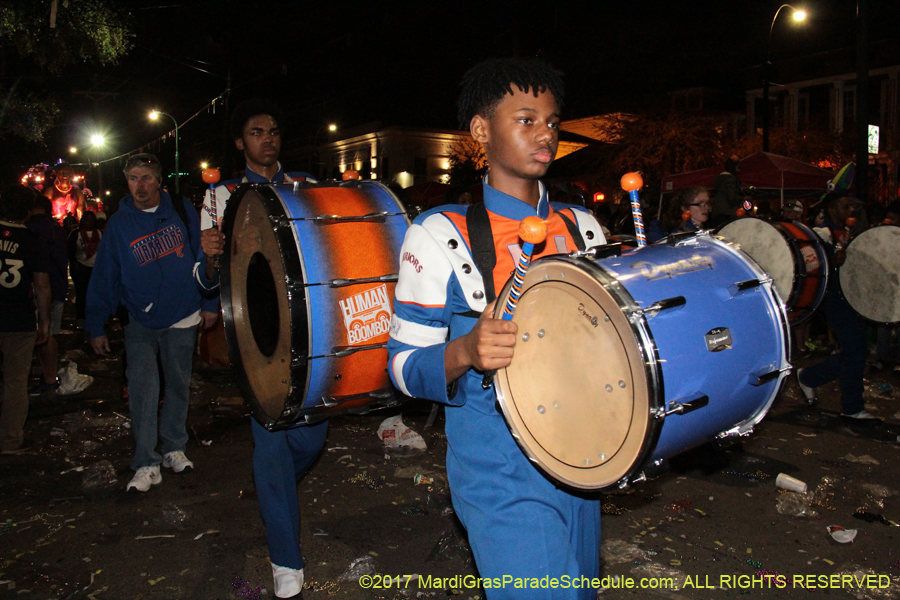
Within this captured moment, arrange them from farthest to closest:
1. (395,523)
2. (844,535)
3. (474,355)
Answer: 1. (395,523)
2. (844,535)
3. (474,355)

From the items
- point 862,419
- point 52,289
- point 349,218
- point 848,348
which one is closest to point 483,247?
point 349,218

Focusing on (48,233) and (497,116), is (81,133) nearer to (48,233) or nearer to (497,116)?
(48,233)

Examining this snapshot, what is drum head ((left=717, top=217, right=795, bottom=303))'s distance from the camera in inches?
196

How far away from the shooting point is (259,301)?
3094mm

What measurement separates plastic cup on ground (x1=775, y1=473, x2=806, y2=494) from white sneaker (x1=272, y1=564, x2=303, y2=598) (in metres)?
3.38

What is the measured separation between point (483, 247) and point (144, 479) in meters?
3.84

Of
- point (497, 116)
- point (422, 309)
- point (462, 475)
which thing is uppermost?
point (497, 116)

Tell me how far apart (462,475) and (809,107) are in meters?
45.4

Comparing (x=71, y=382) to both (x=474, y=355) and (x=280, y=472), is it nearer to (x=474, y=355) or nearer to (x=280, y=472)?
(x=280, y=472)

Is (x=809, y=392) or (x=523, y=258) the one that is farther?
(x=809, y=392)

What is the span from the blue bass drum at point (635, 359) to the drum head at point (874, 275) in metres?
4.64

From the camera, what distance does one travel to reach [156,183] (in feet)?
15.9

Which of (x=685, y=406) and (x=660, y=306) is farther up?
(x=660, y=306)

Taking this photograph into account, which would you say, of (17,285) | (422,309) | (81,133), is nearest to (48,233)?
(17,285)
